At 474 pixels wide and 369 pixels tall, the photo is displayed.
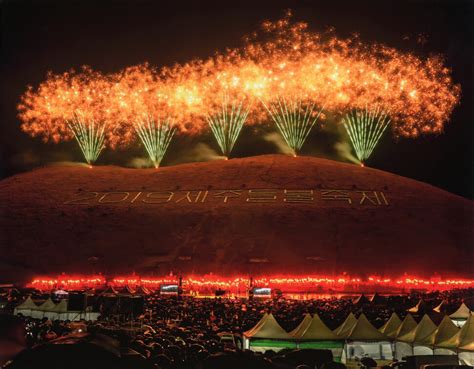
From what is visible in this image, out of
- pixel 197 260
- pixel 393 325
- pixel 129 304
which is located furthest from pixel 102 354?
Result: pixel 197 260

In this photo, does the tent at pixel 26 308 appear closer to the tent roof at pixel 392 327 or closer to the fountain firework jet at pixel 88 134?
the tent roof at pixel 392 327

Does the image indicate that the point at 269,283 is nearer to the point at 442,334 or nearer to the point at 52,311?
the point at 52,311

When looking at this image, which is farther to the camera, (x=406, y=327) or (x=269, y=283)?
(x=269, y=283)

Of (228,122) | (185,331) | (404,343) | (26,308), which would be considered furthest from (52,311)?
(228,122)

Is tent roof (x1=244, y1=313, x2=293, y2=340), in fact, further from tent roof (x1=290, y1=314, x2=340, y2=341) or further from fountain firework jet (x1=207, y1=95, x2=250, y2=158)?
fountain firework jet (x1=207, y1=95, x2=250, y2=158)

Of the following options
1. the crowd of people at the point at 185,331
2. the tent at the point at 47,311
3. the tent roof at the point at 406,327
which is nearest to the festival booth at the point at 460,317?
the crowd of people at the point at 185,331
